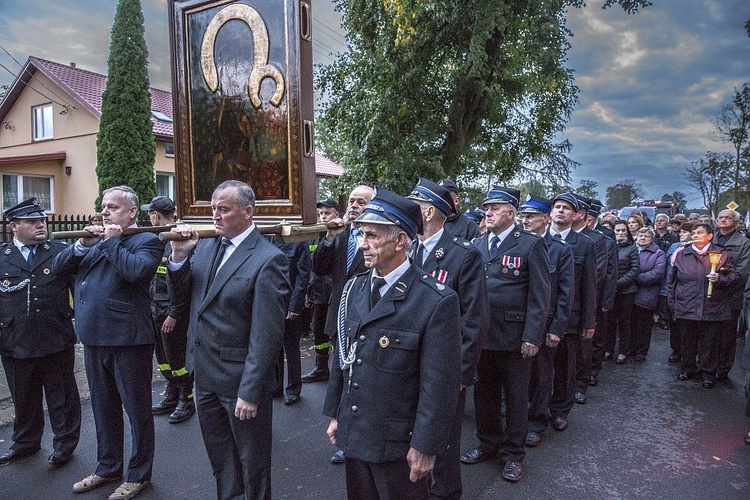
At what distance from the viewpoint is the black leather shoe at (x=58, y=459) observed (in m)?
4.12

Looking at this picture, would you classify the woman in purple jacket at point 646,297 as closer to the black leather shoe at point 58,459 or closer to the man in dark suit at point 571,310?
the man in dark suit at point 571,310

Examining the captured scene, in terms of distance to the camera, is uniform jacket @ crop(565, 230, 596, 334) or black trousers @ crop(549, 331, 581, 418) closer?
black trousers @ crop(549, 331, 581, 418)

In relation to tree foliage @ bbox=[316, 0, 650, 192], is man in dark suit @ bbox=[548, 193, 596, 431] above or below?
below

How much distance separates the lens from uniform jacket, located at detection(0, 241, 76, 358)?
13.6ft

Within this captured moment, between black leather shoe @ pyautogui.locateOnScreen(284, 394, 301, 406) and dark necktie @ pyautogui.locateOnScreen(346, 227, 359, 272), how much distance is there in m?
1.83

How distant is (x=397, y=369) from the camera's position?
7.70 feet

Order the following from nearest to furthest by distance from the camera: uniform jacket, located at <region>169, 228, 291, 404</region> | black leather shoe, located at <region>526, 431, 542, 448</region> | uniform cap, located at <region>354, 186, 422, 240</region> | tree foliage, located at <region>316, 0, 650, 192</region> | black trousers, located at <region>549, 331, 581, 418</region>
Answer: uniform cap, located at <region>354, 186, 422, 240</region> < uniform jacket, located at <region>169, 228, 291, 404</region> < black leather shoe, located at <region>526, 431, 542, 448</region> < black trousers, located at <region>549, 331, 581, 418</region> < tree foliage, located at <region>316, 0, 650, 192</region>

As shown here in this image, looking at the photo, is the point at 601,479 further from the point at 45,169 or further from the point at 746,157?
the point at 746,157

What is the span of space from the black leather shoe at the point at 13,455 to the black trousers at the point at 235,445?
220 centimetres

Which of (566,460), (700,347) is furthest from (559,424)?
(700,347)

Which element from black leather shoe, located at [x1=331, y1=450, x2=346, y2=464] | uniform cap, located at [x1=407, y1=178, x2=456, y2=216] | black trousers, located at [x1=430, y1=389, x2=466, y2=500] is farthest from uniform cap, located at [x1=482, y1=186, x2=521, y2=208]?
black leather shoe, located at [x1=331, y1=450, x2=346, y2=464]

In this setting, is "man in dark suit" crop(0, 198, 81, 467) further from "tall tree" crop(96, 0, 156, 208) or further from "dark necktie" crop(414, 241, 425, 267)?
"tall tree" crop(96, 0, 156, 208)

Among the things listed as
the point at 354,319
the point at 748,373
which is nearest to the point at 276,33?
the point at 354,319

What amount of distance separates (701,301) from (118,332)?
6.75 metres
